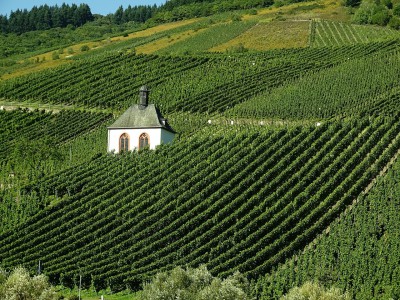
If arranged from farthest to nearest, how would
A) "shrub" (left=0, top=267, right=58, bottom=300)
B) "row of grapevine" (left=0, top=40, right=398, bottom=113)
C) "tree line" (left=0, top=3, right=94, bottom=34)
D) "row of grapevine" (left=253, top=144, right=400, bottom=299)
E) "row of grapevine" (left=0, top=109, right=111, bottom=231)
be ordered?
"tree line" (left=0, top=3, right=94, bottom=34), "row of grapevine" (left=0, top=40, right=398, bottom=113), "row of grapevine" (left=0, top=109, right=111, bottom=231), "row of grapevine" (left=253, top=144, right=400, bottom=299), "shrub" (left=0, top=267, right=58, bottom=300)

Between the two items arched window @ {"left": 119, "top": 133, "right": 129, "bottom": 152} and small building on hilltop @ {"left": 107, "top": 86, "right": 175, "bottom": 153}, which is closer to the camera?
small building on hilltop @ {"left": 107, "top": 86, "right": 175, "bottom": 153}

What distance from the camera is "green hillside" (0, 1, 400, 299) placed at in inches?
2157

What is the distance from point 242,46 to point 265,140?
50.2m

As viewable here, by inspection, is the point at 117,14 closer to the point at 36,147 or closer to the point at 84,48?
the point at 84,48

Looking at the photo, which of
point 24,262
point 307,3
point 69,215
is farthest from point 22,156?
point 307,3

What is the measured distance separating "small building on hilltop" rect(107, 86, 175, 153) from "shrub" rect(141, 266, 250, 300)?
94.6ft

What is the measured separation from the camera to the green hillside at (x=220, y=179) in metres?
54.8

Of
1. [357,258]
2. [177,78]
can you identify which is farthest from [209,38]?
[357,258]

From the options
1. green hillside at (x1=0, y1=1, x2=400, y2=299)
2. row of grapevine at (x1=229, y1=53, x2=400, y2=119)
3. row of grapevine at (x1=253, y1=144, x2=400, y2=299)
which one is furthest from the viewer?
row of grapevine at (x1=229, y1=53, x2=400, y2=119)

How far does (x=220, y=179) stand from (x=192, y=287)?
18.3 meters

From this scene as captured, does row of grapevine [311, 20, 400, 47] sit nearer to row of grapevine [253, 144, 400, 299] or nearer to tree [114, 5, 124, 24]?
row of grapevine [253, 144, 400, 299]

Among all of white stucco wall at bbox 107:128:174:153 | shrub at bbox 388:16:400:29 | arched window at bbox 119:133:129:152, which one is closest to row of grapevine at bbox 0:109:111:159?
white stucco wall at bbox 107:128:174:153

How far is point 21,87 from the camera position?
100m

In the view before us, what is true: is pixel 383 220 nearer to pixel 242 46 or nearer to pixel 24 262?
pixel 24 262
